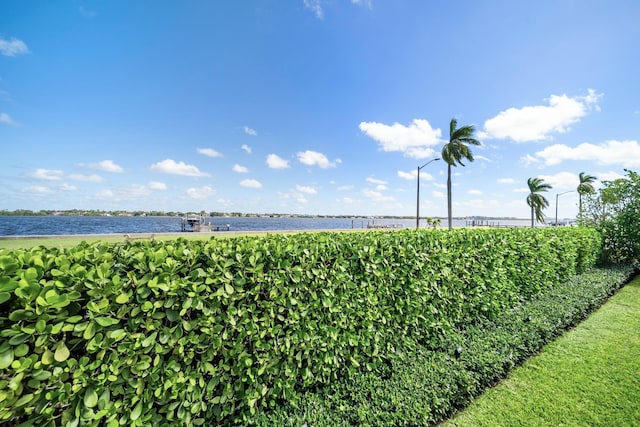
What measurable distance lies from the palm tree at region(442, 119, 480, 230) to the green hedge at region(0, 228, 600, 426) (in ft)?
99.8

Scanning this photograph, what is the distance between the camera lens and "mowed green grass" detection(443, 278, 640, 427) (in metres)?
2.89

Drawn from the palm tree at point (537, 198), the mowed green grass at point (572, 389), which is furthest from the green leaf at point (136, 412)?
the palm tree at point (537, 198)

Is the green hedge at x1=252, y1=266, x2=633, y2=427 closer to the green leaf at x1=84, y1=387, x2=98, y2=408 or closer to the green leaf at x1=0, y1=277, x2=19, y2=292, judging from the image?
the green leaf at x1=84, y1=387, x2=98, y2=408

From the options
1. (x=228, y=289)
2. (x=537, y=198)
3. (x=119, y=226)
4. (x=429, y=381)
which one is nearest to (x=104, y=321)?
(x=228, y=289)

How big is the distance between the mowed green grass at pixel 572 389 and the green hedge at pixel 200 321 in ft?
3.44

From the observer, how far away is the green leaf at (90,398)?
181cm

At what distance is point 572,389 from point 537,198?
52461 mm

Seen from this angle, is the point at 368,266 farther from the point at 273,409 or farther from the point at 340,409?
the point at 273,409

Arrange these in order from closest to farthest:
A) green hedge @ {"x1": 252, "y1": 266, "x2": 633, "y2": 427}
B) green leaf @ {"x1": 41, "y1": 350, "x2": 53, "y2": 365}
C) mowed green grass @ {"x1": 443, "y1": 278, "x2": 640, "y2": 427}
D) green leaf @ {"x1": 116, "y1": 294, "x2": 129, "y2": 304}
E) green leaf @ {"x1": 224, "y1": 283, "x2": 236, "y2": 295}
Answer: green leaf @ {"x1": 41, "y1": 350, "x2": 53, "y2": 365} → green leaf @ {"x1": 116, "y1": 294, "x2": 129, "y2": 304} → green leaf @ {"x1": 224, "y1": 283, "x2": 236, "y2": 295} → green hedge @ {"x1": 252, "y1": 266, "x2": 633, "y2": 427} → mowed green grass @ {"x1": 443, "y1": 278, "x2": 640, "y2": 427}

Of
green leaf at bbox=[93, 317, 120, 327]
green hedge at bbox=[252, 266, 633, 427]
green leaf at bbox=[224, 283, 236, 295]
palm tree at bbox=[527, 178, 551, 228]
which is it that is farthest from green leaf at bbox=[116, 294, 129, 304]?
palm tree at bbox=[527, 178, 551, 228]

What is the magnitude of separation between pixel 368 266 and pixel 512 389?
2310mm

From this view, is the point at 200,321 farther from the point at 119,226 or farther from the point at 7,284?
the point at 119,226

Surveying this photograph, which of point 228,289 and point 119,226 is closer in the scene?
point 228,289

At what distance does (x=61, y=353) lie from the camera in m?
1.72
